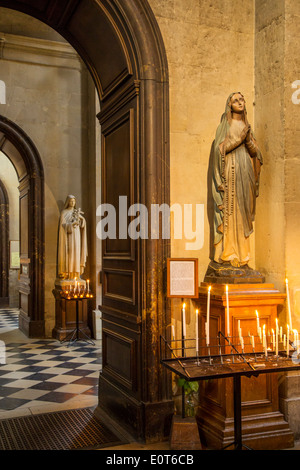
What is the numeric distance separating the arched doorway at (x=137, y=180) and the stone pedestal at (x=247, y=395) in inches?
16.0

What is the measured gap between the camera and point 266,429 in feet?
14.0

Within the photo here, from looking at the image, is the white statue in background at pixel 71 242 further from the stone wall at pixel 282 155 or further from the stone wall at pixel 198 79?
the stone wall at pixel 282 155

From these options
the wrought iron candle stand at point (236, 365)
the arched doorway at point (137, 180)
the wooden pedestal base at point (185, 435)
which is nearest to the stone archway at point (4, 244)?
the arched doorway at point (137, 180)

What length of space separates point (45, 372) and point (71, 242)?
3.17 metres

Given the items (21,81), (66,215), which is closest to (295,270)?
(66,215)

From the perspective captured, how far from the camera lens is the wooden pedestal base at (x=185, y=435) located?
159 inches

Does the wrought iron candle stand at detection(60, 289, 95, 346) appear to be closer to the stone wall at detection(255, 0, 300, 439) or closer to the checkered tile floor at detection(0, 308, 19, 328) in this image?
the checkered tile floor at detection(0, 308, 19, 328)

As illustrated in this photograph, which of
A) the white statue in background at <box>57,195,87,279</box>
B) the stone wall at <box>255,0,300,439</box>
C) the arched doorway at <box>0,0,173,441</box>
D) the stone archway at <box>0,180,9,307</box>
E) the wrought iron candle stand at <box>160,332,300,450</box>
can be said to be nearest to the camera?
the wrought iron candle stand at <box>160,332,300,450</box>

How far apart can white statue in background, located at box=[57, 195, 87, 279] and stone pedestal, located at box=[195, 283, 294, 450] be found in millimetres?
5465

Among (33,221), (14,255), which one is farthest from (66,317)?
(14,255)
